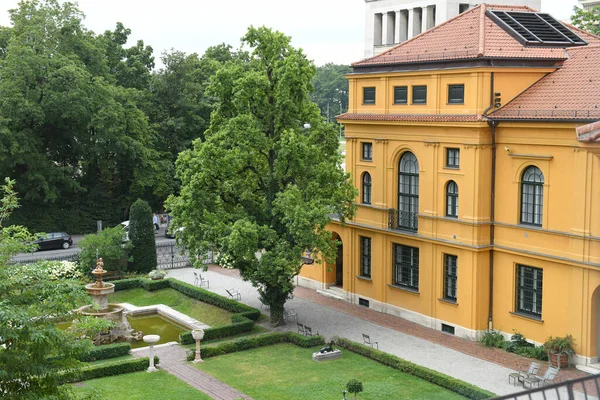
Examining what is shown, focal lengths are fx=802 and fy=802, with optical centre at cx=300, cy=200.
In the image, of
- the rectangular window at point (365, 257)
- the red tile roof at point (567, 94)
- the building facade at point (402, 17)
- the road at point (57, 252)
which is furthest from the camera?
the building facade at point (402, 17)

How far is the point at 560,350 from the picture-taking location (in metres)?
30.3

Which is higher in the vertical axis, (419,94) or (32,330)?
(419,94)

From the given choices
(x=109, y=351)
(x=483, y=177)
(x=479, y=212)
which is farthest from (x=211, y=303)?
(x=483, y=177)

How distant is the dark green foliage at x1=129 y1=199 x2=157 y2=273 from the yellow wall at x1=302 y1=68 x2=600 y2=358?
46.2 feet

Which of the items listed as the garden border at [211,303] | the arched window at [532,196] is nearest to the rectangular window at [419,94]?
the arched window at [532,196]

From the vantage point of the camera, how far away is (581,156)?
2998 centimetres

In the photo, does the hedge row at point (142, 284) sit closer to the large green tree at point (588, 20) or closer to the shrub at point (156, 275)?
the shrub at point (156, 275)

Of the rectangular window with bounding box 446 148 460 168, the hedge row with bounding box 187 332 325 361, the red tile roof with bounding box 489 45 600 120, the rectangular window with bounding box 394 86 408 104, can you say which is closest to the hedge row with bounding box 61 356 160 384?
the hedge row with bounding box 187 332 325 361

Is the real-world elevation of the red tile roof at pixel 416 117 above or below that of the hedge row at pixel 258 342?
above

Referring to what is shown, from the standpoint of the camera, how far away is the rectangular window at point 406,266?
122ft

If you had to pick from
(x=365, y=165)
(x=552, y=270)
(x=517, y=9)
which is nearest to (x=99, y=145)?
(x=365, y=165)

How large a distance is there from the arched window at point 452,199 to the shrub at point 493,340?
5247 millimetres

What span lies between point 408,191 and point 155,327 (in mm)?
13613

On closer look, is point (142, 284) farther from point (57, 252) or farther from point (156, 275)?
point (57, 252)
